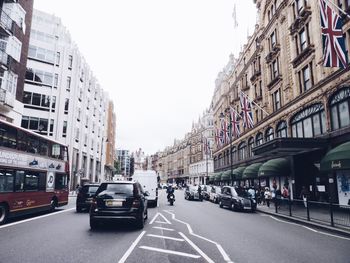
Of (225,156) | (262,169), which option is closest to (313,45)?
(262,169)

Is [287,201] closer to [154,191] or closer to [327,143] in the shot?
[327,143]

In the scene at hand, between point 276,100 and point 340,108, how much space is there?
10.9 metres

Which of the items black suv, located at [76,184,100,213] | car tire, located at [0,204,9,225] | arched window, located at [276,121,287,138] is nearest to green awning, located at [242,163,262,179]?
arched window, located at [276,121,287,138]

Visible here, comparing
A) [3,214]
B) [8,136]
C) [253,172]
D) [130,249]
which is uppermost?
[8,136]

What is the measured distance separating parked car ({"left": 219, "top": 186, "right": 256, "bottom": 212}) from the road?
8327 millimetres

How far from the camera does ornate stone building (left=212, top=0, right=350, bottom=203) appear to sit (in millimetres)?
18594

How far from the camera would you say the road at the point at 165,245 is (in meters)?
6.68

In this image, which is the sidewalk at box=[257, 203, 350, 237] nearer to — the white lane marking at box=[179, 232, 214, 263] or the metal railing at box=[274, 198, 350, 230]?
the metal railing at box=[274, 198, 350, 230]

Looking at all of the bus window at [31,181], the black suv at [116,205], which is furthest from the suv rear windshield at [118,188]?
the bus window at [31,181]

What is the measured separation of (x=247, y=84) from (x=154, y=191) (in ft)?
72.6

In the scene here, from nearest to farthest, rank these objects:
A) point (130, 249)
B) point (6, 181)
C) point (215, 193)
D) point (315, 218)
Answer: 1. point (130, 249)
2. point (6, 181)
3. point (315, 218)
4. point (215, 193)

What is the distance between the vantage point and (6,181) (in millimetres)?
12109

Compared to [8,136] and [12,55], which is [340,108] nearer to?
[8,136]

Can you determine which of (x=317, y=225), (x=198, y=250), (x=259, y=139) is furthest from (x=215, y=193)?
(x=198, y=250)
